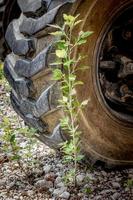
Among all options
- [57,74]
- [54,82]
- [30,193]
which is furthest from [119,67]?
[30,193]

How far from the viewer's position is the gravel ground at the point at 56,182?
266 centimetres

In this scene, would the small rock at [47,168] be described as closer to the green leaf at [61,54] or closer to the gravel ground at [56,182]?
the gravel ground at [56,182]

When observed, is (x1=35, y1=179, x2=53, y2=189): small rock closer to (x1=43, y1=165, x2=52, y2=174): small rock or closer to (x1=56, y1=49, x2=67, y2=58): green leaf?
(x1=43, y1=165, x2=52, y2=174): small rock

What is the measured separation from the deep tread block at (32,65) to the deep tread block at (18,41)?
50mm

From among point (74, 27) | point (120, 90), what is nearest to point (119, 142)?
point (120, 90)

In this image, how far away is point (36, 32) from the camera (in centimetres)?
235

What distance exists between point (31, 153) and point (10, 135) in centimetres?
19

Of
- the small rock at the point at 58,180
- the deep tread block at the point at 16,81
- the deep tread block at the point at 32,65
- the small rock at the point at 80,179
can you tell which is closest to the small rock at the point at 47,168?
the small rock at the point at 58,180

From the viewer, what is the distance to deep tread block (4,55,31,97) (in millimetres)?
2451

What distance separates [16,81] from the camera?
2.49 m

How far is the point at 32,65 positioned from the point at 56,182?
2.43 ft

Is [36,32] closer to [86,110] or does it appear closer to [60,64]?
[60,64]

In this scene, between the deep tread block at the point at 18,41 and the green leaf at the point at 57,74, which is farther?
the deep tread block at the point at 18,41

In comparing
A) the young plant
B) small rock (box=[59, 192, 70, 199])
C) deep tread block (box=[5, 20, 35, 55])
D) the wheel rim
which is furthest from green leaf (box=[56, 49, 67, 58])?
small rock (box=[59, 192, 70, 199])
